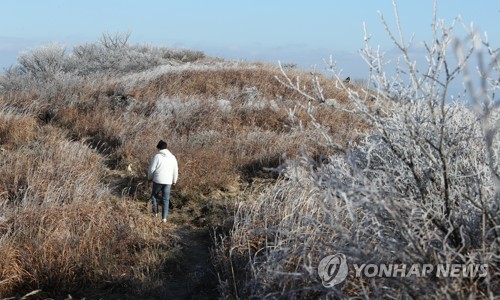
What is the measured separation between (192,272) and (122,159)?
17.4 feet

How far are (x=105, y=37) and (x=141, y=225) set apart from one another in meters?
25.8

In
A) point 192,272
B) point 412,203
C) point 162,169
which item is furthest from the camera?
point 162,169

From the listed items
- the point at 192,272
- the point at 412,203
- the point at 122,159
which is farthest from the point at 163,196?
the point at 412,203

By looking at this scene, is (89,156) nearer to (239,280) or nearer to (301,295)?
(239,280)

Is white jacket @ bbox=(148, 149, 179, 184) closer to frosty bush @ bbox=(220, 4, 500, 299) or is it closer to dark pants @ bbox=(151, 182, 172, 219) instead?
dark pants @ bbox=(151, 182, 172, 219)

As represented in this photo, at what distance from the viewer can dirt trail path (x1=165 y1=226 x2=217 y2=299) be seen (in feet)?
20.1

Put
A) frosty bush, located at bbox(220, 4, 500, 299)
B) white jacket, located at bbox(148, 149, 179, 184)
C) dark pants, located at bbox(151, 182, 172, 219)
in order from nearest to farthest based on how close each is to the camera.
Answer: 1. frosty bush, located at bbox(220, 4, 500, 299)
2. dark pants, located at bbox(151, 182, 172, 219)
3. white jacket, located at bbox(148, 149, 179, 184)

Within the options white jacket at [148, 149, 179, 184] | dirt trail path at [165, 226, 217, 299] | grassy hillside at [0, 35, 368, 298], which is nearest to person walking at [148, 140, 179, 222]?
white jacket at [148, 149, 179, 184]

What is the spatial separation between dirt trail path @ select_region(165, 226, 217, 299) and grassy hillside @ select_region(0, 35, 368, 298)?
0.47ft

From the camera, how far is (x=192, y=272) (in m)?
6.67

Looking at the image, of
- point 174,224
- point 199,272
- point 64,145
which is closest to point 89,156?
point 64,145

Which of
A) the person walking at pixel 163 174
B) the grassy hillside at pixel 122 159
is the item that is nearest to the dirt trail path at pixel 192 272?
the grassy hillside at pixel 122 159

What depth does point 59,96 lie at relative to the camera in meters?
16.4

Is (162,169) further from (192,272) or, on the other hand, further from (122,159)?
(122,159)
